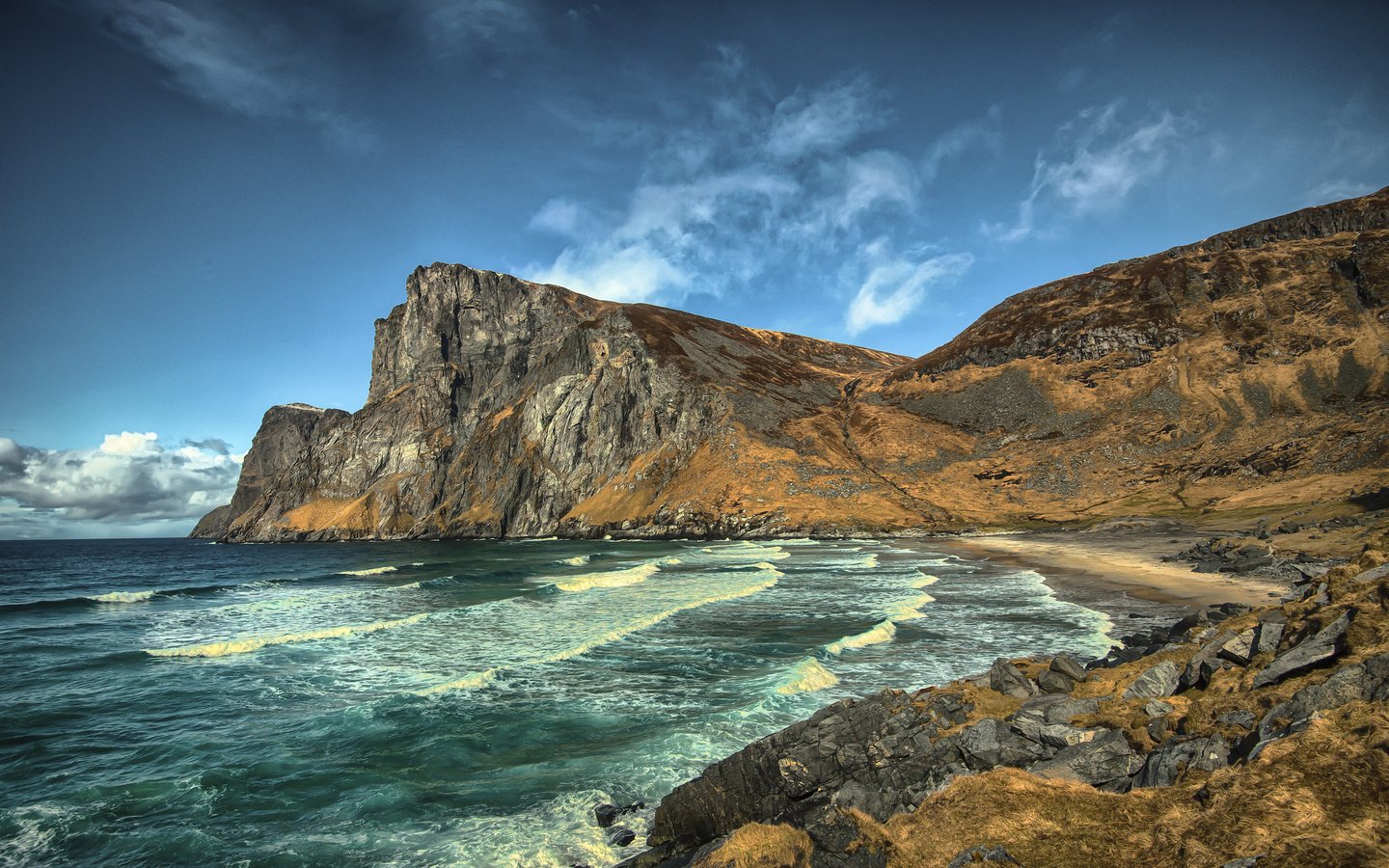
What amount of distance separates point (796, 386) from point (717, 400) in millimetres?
28964

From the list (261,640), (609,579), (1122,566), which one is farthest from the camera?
(609,579)

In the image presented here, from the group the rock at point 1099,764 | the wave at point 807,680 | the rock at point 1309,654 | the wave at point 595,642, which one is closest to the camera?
A: the rock at point 1099,764

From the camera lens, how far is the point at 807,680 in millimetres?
22047

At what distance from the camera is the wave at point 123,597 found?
54.2 m

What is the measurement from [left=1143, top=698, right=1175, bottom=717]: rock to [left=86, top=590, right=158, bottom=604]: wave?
73.6 m

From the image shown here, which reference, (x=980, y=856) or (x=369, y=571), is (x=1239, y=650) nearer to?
(x=980, y=856)

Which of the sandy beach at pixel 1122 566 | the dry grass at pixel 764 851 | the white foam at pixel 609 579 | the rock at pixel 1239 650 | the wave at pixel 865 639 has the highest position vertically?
the rock at pixel 1239 650

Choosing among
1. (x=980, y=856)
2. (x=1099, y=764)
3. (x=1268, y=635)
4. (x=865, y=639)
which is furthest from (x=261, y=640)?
(x=1268, y=635)

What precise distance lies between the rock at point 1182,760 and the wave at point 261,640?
37.6 meters

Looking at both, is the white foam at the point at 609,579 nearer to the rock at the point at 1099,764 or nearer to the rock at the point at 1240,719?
the rock at the point at 1099,764

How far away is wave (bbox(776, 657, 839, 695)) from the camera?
21.5 metres

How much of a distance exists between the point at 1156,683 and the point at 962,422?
117578mm

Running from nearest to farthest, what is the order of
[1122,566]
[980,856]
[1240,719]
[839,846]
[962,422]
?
[980,856] < [839,846] < [1240,719] < [1122,566] < [962,422]

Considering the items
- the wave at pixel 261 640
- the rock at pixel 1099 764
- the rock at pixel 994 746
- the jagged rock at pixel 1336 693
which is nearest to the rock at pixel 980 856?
the rock at pixel 1099 764
